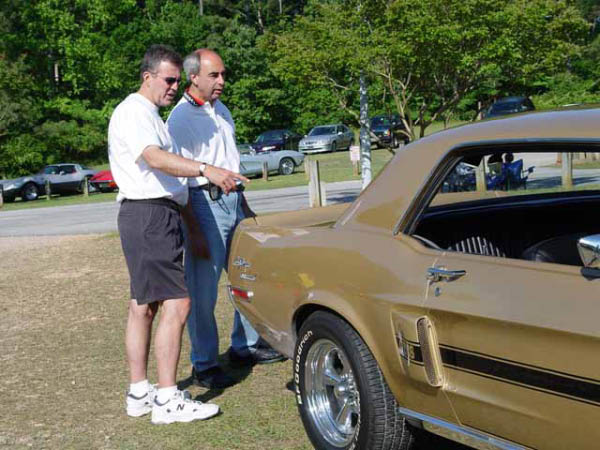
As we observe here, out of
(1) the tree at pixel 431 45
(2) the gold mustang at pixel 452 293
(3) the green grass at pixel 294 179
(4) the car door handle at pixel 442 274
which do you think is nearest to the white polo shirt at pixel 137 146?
(2) the gold mustang at pixel 452 293

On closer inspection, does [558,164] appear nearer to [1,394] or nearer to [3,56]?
[1,394]

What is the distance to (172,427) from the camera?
4.79 m

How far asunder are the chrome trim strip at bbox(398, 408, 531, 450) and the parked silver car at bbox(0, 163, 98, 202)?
102 feet

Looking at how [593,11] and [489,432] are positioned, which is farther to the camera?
[593,11]

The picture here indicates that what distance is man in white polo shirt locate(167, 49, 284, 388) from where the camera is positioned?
5375 mm

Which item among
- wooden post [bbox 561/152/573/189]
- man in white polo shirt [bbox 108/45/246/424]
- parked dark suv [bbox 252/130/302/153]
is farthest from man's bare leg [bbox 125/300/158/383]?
parked dark suv [bbox 252/130/302/153]

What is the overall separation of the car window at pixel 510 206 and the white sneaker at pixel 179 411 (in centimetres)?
173

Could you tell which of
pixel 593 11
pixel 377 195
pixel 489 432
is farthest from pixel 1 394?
pixel 593 11

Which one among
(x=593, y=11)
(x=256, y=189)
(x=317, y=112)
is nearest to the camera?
(x=256, y=189)

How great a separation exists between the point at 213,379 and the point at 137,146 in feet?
5.30

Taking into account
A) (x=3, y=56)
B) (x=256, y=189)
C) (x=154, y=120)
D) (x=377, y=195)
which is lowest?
(x=256, y=189)

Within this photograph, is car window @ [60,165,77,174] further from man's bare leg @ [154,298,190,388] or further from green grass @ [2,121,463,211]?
man's bare leg @ [154,298,190,388]

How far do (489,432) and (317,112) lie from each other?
50.6 m

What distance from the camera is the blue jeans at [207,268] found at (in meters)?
5.44
